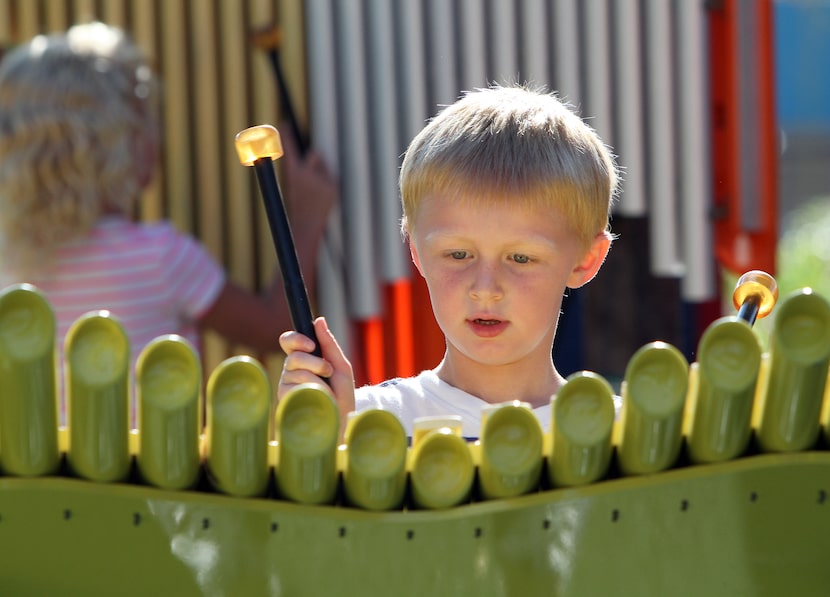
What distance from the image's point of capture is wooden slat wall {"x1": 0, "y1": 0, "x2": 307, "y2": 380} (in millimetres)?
3633

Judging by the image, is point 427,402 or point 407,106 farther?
point 407,106

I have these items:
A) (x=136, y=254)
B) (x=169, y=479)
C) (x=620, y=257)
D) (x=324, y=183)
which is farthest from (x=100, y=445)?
(x=620, y=257)

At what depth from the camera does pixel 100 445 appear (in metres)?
1.51

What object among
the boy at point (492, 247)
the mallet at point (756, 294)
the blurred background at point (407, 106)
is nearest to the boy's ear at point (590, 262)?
the boy at point (492, 247)

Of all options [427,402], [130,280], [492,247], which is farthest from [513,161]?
[130,280]

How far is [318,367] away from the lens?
1.92 metres

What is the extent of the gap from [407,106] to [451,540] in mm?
2172

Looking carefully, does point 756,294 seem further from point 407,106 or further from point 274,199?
point 407,106

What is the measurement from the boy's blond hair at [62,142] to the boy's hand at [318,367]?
48.0 inches

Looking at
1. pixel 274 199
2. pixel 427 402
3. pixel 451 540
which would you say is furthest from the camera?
pixel 427 402

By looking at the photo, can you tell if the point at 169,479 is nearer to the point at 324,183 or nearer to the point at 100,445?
the point at 100,445

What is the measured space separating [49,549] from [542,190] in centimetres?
88

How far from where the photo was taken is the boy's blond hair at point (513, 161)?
6.75 feet

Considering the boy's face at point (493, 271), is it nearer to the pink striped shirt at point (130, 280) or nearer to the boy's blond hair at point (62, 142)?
the pink striped shirt at point (130, 280)
